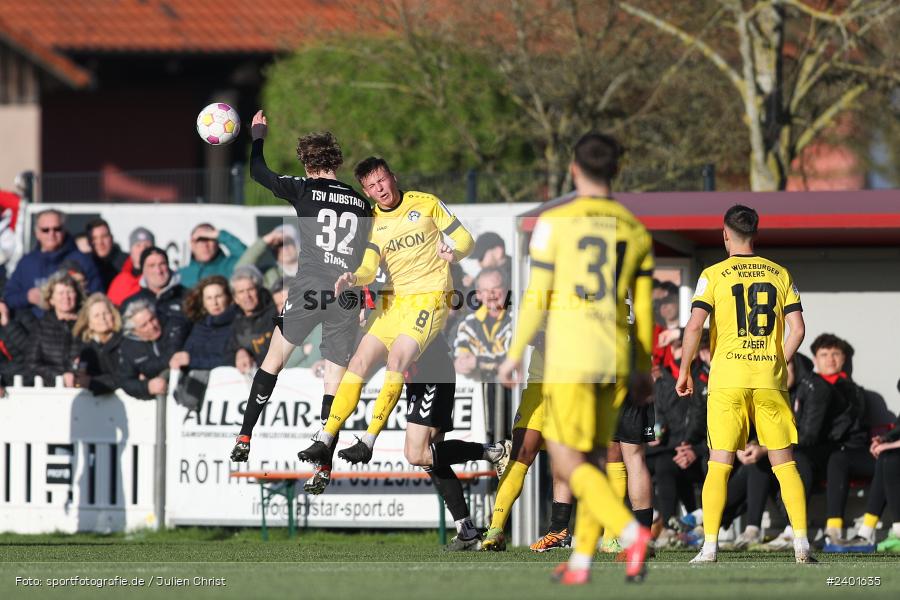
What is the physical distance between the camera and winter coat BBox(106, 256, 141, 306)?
15.2 metres

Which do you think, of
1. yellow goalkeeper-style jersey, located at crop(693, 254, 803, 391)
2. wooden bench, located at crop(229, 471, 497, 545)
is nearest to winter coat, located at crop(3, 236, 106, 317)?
wooden bench, located at crop(229, 471, 497, 545)

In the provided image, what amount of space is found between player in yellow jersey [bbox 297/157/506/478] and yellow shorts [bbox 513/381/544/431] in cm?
76

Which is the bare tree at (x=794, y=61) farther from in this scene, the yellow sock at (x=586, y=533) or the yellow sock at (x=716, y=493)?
the yellow sock at (x=586, y=533)

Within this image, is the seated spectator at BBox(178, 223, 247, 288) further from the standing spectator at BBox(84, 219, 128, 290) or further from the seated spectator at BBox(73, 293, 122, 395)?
the seated spectator at BBox(73, 293, 122, 395)

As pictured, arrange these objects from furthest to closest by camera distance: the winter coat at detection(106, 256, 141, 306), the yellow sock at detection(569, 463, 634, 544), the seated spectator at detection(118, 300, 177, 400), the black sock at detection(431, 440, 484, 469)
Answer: the winter coat at detection(106, 256, 141, 306) < the seated spectator at detection(118, 300, 177, 400) < the black sock at detection(431, 440, 484, 469) < the yellow sock at detection(569, 463, 634, 544)

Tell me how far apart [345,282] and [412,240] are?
0.66 metres

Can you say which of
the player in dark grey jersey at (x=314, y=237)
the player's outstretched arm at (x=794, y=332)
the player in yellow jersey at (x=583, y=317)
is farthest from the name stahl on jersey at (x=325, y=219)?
the player in yellow jersey at (x=583, y=317)

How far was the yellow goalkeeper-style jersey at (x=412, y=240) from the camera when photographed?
1065 cm

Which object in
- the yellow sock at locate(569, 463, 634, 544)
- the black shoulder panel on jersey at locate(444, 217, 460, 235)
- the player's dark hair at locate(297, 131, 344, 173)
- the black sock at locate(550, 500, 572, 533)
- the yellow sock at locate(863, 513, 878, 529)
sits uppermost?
the player's dark hair at locate(297, 131, 344, 173)

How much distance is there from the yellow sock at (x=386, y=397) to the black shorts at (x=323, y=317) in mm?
532

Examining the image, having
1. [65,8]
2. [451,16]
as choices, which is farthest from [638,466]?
[65,8]

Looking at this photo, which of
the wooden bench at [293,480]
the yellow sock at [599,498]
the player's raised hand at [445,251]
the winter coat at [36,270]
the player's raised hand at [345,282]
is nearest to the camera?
the yellow sock at [599,498]

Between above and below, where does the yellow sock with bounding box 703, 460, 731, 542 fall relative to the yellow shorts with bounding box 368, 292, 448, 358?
below

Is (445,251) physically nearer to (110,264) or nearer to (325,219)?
(325,219)
